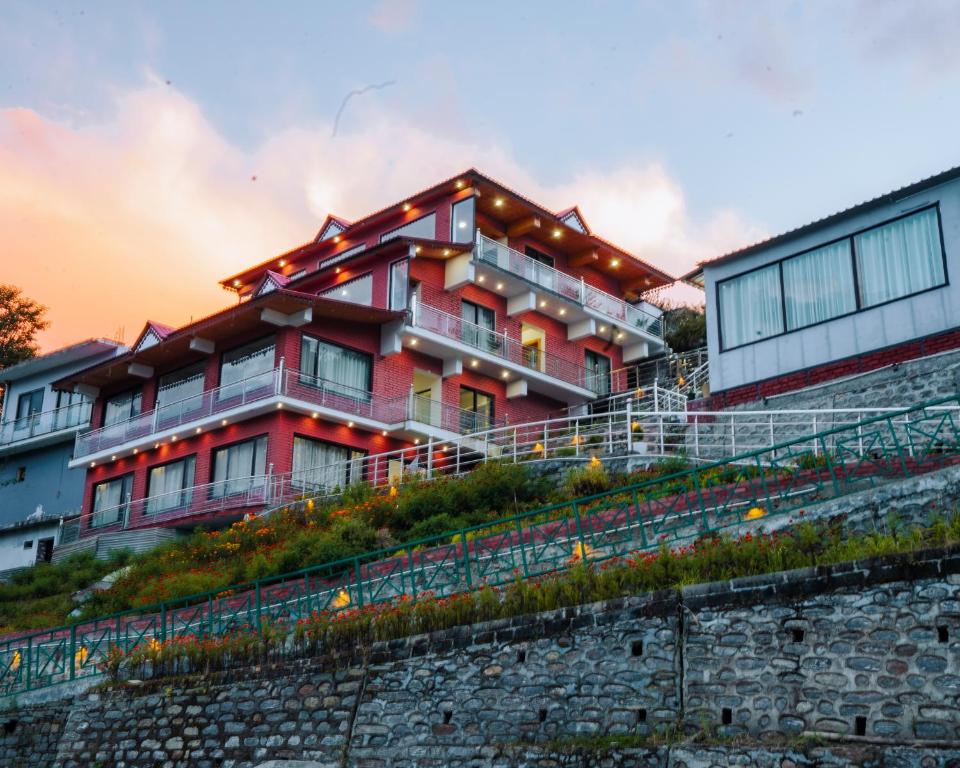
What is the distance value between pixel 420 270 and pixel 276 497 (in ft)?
31.4

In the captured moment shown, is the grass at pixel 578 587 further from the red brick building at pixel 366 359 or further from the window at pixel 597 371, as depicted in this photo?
the window at pixel 597 371

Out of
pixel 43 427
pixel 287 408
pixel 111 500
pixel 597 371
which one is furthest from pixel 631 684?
pixel 43 427

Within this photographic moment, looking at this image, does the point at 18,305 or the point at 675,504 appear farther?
the point at 18,305

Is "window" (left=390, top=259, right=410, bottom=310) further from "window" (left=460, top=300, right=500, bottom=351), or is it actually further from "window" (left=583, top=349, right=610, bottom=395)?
"window" (left=583, top=349, right=610, bottom=395)

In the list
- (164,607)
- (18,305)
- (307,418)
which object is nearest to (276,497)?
(307,418)

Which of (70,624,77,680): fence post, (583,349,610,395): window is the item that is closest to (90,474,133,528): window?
(583,349,610,395): window

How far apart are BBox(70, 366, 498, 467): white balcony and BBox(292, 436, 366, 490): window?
91 centimetres

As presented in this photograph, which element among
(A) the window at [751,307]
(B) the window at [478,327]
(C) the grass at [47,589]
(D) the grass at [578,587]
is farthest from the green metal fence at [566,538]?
(B) the window at [478,327]

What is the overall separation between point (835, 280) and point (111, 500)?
25.7m

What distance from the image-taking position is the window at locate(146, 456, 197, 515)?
34219 mm

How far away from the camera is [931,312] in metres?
21.5

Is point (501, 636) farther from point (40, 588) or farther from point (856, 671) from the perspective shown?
point (40, 588)

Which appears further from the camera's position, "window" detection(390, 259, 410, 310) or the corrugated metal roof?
"window" detection(390, 259, 410, 310)

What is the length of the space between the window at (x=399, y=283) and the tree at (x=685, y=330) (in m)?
12.7
